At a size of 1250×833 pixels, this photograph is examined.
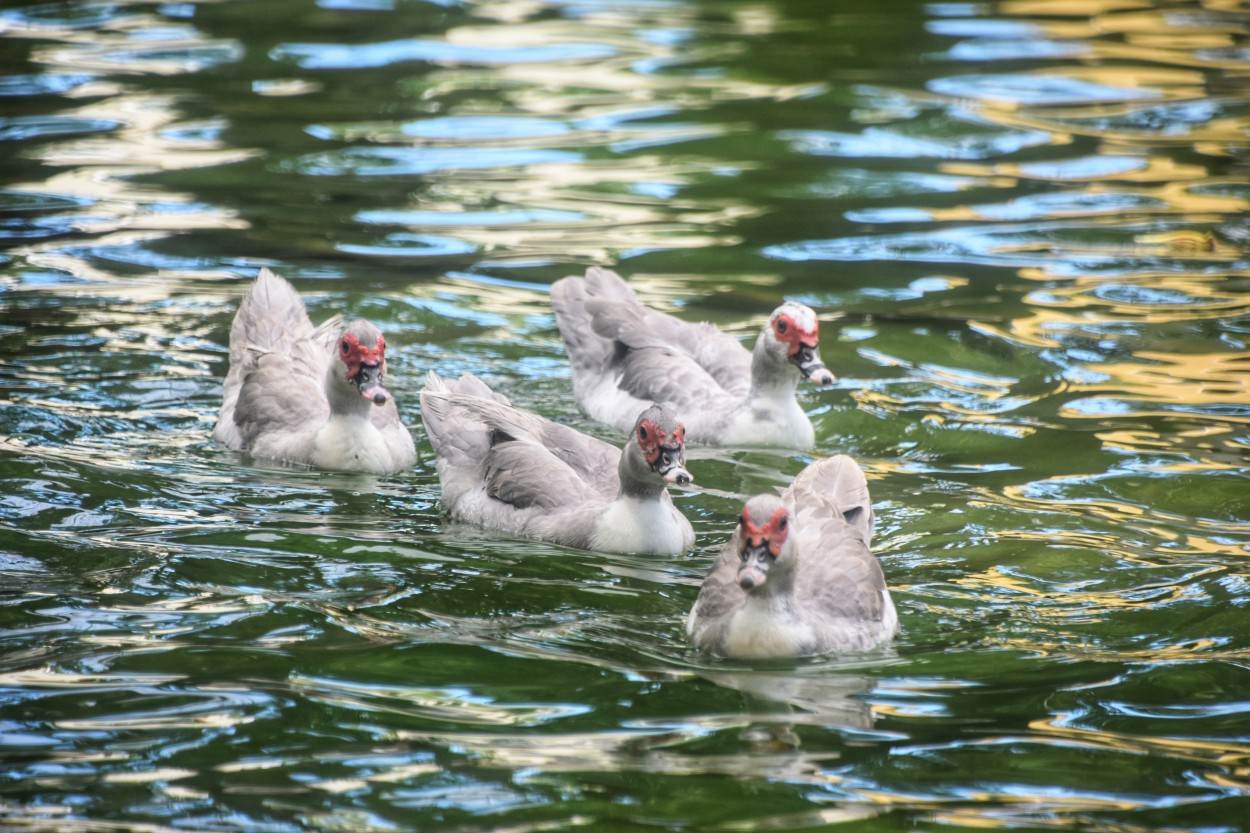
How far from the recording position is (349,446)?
1045cm

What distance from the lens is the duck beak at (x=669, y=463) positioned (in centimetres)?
887

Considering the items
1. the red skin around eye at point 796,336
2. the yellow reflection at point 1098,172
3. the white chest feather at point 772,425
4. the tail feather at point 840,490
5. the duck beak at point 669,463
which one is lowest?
the white chest feather at point 772,425

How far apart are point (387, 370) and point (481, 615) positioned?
4.74 m

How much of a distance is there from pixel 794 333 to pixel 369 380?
9.32 ft

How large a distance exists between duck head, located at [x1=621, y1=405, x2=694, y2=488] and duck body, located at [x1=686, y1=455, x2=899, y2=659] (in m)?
0.77

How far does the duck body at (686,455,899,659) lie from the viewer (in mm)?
7414

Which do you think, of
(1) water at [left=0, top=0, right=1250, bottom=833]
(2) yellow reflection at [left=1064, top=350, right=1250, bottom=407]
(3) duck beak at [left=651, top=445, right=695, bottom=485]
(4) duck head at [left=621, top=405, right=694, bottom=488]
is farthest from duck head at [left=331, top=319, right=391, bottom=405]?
(2) yellow reflection at [left=1064, top=350, right=1250, bottom=407]

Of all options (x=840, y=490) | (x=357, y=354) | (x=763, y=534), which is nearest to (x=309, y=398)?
(x=357, y=354)

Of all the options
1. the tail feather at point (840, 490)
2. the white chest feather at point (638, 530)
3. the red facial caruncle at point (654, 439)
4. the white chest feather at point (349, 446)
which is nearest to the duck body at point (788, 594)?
the tail feather at point (840, 490)

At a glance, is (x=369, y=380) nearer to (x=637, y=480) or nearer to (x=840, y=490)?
Answer: (x=637, y=480)

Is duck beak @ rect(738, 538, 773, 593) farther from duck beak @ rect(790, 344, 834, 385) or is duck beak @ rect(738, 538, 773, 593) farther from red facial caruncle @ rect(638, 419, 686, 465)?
duck beak @ rect(790, 344, 834, 385)

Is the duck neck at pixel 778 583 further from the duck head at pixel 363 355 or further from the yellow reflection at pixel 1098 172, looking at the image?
the yellow reflection at pixel 1098 172

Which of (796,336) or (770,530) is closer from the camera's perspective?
(770,530)

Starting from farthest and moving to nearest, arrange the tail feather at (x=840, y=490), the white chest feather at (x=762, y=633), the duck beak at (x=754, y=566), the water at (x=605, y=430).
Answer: the tail feather at (x=840, y=490) → the white chest feather at (x=762, y=633) → the duck beak at (x=754, y=566) → the water at (x=605, y=430)
